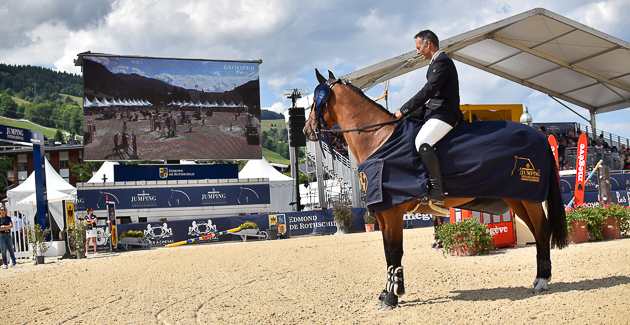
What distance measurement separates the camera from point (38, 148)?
13.8m

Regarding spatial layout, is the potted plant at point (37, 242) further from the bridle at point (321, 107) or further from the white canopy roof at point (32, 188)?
the bridle at point (321, 107)

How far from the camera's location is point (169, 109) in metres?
21.8

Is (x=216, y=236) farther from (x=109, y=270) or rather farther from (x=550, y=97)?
(x=550, y=97)

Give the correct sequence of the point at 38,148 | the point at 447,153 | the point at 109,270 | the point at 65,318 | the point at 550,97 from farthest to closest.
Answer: the point at 550,97 → the point at 38,148 → the point at 109,270 → the point at 65,318 → the point at 447,153

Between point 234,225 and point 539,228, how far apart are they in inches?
622

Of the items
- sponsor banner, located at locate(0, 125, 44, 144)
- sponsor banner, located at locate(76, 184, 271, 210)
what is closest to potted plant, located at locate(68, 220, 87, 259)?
sponsor banner, located at locate(0, 125, 44, 144)

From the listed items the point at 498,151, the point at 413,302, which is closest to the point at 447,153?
the point at 498,151

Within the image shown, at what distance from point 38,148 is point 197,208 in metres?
9.89

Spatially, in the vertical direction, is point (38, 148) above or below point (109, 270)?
above

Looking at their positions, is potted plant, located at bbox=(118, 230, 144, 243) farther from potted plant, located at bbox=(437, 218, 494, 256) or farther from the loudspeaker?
potted plant, located at bbox=(437, 218, 494, 256)

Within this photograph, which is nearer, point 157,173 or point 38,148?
point 38,148

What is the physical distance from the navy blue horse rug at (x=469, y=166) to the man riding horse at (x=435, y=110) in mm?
84

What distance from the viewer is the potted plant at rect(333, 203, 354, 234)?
1894cm

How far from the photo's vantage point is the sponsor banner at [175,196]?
21.6 metres
